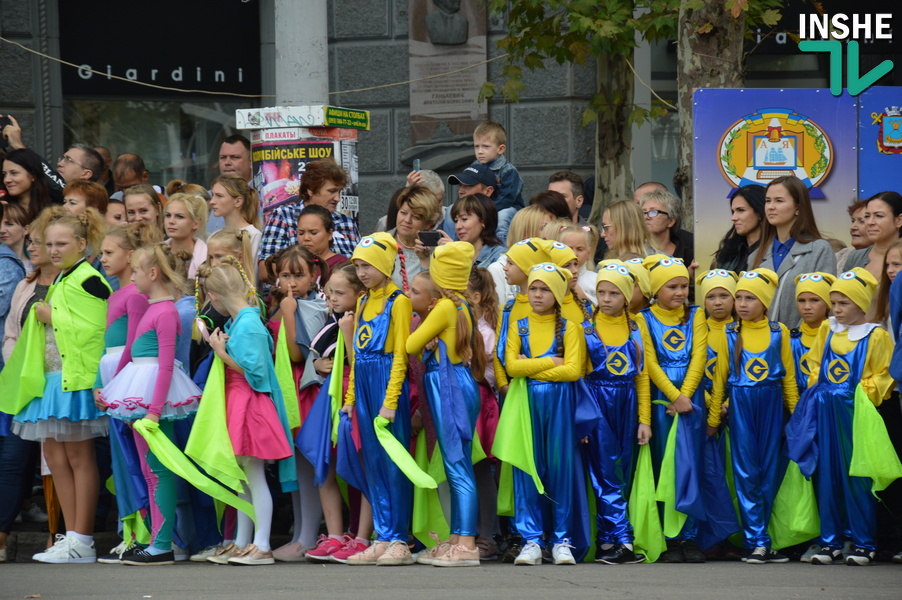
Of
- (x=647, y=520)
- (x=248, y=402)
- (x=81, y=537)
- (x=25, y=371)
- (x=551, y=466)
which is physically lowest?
(x=81, y=537)

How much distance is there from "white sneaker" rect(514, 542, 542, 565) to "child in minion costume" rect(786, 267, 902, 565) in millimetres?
1413

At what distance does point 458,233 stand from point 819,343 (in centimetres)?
223

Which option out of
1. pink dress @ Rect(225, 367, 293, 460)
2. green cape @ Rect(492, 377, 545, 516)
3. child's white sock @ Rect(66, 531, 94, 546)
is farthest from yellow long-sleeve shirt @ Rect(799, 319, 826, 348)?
child's white sock @ Rect(66, 531, 94, 546)

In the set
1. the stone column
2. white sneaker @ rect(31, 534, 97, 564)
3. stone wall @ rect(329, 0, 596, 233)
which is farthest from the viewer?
stone wall @ rect(329, 0, 596, 233)

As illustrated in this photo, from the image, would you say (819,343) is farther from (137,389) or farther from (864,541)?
(137,389)

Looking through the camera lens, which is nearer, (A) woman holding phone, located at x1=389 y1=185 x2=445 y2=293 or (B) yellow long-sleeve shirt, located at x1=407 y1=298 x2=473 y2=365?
(B) yellow long-sleeve shirt, located at x1=407 y1=298 x2=473 y2=365

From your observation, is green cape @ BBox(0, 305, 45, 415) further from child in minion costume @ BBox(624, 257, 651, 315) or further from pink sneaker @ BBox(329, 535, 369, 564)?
child in minion costume @ BBox(624, 257, 651, 315)

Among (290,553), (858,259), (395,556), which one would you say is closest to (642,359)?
(858,259)

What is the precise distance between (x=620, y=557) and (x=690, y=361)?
108cm

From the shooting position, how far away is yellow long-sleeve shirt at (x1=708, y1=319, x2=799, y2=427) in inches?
285

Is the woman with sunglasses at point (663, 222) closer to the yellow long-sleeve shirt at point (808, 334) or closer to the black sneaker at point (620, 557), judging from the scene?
the yellow long-sleeve shirt at point (808, 334)

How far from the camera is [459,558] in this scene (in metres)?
6.96

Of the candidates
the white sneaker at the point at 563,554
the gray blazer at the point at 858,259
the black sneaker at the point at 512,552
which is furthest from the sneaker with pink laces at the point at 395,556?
the gray blazer at the point at 858,259

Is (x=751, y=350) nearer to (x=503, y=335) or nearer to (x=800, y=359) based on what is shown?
(x=800, y=359)
